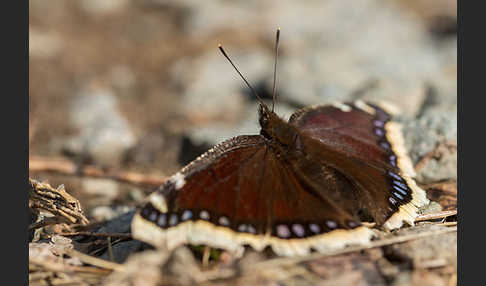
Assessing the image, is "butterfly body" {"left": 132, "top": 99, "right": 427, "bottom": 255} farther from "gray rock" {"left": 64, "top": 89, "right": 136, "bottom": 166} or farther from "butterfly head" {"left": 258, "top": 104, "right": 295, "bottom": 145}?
"gray rock" {"left": 64, "top": 89, "right": 136, "bottom": 166}

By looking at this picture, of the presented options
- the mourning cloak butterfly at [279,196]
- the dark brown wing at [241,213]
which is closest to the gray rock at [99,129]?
the mourning cloak butterfly at [279,196]

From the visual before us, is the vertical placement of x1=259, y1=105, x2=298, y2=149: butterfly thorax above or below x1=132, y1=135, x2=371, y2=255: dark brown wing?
above

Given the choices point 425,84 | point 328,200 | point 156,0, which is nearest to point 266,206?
point 328,200

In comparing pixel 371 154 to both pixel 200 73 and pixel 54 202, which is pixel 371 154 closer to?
pixel 54 202

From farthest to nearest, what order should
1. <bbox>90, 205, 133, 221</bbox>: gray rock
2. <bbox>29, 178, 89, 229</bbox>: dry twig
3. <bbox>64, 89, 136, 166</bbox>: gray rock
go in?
1. <bbox>64, 89, 136, 166</bbox>: gray rock
2. <bbox>90, 205, 133, 221</bbox>: gray rock
3. <bbox>29, 178, 89, 229</bbox>: dry twig

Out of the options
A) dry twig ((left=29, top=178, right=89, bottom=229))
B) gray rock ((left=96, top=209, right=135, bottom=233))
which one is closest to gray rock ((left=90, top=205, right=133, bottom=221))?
gray rock ((left=96, top=209, right=135, bottom=233))

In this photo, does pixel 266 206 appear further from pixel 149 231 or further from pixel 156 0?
pixel 156 0

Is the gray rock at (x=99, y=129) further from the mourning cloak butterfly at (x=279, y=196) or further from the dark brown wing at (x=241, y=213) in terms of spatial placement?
the dark brown wing at (x=241, y=213)
